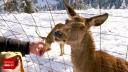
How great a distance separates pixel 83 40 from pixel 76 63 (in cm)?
25

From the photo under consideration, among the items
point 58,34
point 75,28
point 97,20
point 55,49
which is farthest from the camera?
point 55,49

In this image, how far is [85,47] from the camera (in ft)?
13.9

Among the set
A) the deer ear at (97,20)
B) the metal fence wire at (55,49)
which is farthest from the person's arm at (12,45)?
the deer ear at (97,20)

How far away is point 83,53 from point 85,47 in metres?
0.07

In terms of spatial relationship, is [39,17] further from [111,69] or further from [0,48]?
[111,69]

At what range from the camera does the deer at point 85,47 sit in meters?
4.00

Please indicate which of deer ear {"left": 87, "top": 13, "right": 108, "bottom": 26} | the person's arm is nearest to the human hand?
the person's arm

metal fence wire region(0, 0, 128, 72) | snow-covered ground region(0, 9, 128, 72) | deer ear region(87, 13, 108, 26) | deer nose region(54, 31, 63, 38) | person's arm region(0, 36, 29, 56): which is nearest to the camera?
deer nose region(54, 31, 63, 38)

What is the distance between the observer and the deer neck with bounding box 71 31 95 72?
420 centimetres

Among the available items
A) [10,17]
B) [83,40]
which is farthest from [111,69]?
[10,17]

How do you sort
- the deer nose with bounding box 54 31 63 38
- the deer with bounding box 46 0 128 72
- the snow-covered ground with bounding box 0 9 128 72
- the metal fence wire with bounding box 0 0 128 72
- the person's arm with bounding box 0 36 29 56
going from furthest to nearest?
the snow-covered ground with bounding box 0 9 128 72
the metal fence wire with bounding box 0 0 128 72
the person's arm with bounding box 0 36 29 56
the deer with bounding box 46 0 128 72
the deer nose with bounding box 54 31 63 38

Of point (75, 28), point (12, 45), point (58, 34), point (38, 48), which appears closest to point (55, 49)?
point (12, 45)

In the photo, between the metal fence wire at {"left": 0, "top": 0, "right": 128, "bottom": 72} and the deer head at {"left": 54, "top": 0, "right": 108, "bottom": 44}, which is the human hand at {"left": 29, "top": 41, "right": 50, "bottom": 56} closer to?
the metal fence wire at {"left": 0, "top": 0, "right": 128, "bottom": 72}

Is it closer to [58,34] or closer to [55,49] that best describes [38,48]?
[58,34]
